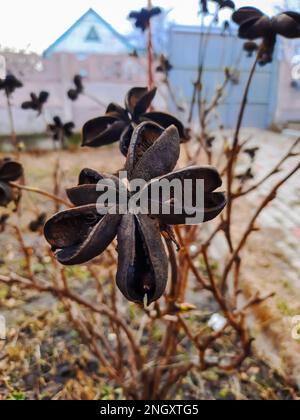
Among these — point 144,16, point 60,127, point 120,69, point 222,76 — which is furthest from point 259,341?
point 222,76

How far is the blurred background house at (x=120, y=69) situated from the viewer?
65cm

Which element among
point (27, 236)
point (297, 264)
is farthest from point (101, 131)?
point (27, 236)

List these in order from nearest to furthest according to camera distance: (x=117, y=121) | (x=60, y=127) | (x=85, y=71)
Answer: (x=117, y=121)
(x=60, y=127)
(x=85, y=71)

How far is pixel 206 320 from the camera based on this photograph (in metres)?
1.45

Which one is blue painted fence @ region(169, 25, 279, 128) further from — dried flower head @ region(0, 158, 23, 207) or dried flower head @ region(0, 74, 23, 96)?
dried flower head @ region(0, 158, 23, 207)

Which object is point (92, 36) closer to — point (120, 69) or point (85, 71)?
point (120, 69)

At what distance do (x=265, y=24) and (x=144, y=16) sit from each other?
11.4 inches

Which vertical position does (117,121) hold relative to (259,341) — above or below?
above

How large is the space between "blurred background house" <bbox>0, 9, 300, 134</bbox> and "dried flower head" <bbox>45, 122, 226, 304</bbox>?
0.25 meters

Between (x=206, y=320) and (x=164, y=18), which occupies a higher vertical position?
(x=164, y=18)

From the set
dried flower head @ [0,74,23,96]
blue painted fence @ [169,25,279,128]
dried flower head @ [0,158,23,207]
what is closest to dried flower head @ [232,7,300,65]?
dried flower head @ [0,158,23,207]

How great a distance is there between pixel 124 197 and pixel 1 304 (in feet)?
4.28

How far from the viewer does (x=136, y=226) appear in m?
0.34
